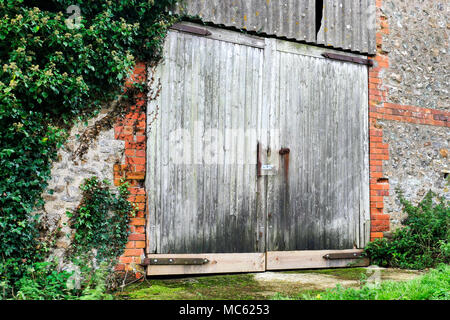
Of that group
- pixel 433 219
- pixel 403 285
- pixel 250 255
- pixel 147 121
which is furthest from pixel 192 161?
pixel 433 219

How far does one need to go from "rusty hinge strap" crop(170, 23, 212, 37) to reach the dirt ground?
282cm

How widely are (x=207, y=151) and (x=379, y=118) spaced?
279 centimetres

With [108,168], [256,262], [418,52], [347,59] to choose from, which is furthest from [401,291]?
[418,52]

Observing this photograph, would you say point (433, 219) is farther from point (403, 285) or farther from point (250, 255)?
point (250, 255)

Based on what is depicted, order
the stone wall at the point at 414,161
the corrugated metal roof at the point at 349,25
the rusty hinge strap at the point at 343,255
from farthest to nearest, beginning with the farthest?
the stone wall at the point at 414,161 < the corrugated metal roof at the point at 349,25 < the rusty hinge strap at the point at 343,255

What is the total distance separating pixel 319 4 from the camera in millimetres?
6348

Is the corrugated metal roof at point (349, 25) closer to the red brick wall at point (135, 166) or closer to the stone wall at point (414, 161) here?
the stone wall at point (414, 161)

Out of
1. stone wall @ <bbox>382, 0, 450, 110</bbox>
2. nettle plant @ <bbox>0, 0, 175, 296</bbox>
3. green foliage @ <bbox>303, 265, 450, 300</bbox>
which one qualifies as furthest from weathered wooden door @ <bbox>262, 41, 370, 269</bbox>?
nettle plant @ <bbox>0, 0, 175, 296</bbox>

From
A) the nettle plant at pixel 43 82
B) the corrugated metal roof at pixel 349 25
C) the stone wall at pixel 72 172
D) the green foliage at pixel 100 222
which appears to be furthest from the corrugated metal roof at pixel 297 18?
the green foliage at pixel 100 222

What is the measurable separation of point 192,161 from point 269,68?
160 cm

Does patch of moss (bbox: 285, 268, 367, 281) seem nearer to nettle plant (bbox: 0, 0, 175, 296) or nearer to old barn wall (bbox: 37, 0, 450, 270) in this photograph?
old barn wall (bbox: 37, 0, 450, 270)

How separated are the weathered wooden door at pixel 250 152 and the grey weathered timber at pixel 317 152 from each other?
1 centimetres

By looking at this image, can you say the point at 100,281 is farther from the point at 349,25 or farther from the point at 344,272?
the point at 349,25

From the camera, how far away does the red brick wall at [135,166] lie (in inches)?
197
